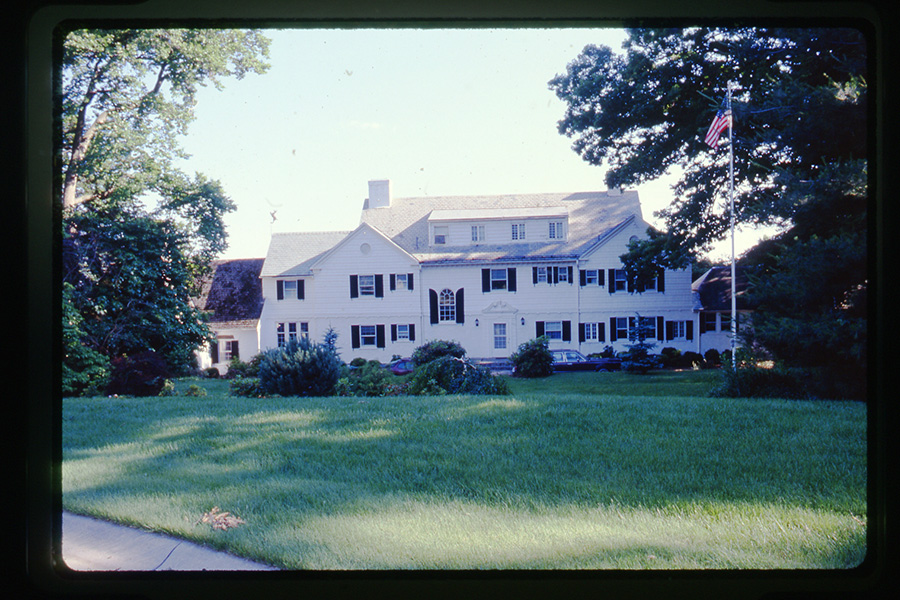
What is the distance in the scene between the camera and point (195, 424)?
3.43 m

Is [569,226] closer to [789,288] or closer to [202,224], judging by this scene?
[789,288]

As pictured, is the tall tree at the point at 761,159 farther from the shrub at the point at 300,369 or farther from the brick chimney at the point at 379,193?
the shrub at the point at 300,369

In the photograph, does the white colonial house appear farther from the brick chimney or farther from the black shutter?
the brick chimney

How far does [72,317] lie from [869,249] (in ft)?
10.4

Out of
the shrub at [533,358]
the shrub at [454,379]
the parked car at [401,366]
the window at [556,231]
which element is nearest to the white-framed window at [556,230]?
the window at [556,231]

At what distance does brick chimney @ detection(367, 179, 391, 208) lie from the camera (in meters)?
2.78

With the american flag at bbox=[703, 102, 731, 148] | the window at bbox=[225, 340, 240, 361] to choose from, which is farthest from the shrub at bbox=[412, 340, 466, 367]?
the american flag at bbox=[703, 102, 731, 148]

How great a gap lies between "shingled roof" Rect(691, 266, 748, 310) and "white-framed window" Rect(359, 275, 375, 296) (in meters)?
2.13

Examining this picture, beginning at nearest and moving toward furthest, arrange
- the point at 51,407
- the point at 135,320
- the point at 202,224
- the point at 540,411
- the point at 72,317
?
the point at 51,407 < the point at 72,317 < the point at 202,224 < the point at 135,320 < the point at 540,411

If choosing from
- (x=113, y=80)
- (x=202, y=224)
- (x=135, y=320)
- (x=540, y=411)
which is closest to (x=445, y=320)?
(x=540, y=411)

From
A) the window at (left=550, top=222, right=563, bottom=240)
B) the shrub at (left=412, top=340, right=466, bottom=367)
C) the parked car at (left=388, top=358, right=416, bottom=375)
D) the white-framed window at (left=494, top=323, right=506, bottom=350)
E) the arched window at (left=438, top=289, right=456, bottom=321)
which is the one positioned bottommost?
the parked car at (left=388, top=358, right=416, bottom=375)

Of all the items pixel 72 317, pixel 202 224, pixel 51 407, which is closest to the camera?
pixel 51 407

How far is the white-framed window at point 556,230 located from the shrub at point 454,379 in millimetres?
995

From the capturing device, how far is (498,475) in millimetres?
2877
